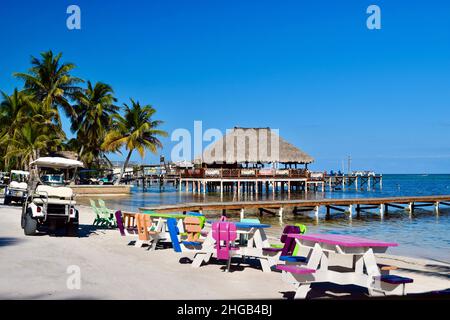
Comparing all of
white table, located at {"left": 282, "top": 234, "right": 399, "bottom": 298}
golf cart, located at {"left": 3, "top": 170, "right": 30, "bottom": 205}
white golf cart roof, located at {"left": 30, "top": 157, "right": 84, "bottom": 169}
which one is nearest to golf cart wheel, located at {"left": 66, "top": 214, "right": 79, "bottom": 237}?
white golf cart roof, located at {"left": 30, "top": 157, "right": 84, "bottom": 169}

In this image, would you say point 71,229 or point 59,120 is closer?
point 71,229

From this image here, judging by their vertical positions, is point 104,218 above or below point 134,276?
above

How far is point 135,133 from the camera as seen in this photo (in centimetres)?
4641

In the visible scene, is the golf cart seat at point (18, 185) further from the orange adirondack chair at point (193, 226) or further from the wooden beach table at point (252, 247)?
the wooden beach table at point (252, 247)

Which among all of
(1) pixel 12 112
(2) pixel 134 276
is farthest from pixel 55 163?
(1) pixel 12 112

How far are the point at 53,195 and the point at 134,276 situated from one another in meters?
5.68

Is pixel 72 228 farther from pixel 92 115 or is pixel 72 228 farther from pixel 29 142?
pixel 92 115

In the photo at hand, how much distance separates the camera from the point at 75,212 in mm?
11977

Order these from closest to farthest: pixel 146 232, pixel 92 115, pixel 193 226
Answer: pixel 193 226
pixel 146 232
pixel 92 115

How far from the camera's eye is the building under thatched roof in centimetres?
4788

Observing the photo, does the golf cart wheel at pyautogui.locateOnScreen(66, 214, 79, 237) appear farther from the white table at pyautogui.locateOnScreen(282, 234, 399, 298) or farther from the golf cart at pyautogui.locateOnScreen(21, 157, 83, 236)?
the white table at pyautogui.locateOnScreen(282, 234, 399, 298)

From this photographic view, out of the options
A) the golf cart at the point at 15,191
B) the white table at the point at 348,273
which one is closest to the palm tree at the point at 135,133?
the golf cart at the point at 15,191
